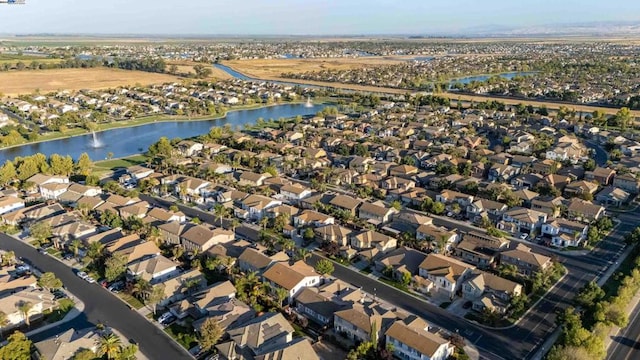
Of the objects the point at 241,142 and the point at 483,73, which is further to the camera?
the point at 483,73

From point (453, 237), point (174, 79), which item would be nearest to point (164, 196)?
point (453, 237)

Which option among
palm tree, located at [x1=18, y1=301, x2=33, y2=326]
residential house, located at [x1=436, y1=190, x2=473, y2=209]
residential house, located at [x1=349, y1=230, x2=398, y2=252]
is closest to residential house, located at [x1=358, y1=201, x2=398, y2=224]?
residential house, located at [x1=349, y1=230, x2=398, y2=252]

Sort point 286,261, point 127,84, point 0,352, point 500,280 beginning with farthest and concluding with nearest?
point 127,84 → point 286,261 → point 500,280 → point 0,352

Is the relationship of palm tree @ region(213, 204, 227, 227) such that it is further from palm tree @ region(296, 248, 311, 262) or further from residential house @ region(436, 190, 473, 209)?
residential house @ region(436, 190, 473, 209)

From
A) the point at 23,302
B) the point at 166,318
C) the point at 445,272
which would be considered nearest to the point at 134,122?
the point at 23,302

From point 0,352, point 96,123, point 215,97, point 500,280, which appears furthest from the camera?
point 215,97

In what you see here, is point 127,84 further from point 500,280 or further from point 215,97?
point 500,280
